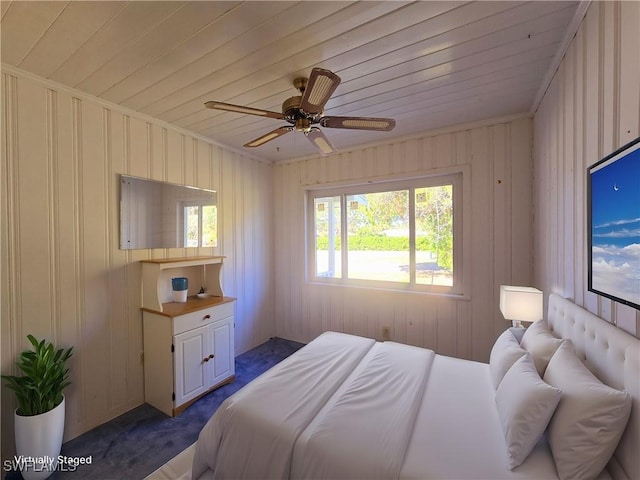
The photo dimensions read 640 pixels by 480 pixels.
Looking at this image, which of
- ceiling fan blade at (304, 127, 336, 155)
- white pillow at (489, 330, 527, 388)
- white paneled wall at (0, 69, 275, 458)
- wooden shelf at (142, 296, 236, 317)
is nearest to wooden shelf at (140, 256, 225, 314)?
wooden shelf at (142, 296, 236, 317)

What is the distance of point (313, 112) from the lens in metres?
1.55

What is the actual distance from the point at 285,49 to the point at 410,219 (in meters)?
2.16

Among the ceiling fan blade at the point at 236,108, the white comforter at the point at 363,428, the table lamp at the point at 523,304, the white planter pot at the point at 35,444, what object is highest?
the ceiling fan blade at the point at 236,108

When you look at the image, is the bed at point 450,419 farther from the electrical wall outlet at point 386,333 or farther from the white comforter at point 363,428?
the electrical wall outlet at point 386,333

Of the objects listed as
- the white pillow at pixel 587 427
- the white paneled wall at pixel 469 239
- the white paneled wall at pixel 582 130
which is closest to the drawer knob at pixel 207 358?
the white paneled wall at pixel 469 239

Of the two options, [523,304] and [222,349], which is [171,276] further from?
[523,304]

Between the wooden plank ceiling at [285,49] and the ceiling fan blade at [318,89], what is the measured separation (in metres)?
0.38

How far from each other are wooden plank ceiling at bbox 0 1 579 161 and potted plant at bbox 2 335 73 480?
1841 mm

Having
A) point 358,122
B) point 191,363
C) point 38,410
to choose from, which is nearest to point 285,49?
point 358,122

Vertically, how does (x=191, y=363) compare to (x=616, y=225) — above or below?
below

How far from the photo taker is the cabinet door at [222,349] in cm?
254

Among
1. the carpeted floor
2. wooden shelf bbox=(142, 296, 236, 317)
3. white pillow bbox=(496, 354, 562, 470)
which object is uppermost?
wooden shelf bbox=(142, 296, 236, 317)

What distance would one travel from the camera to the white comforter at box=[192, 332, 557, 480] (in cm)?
103

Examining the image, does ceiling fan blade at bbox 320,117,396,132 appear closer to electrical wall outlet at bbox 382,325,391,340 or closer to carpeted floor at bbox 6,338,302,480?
electrical wall outlet at bbox 382,325,391,340
